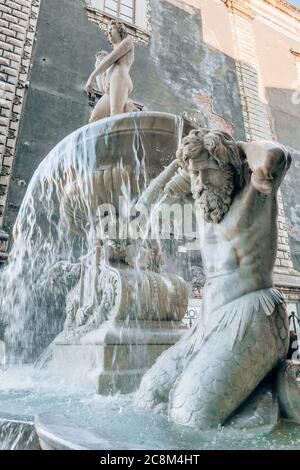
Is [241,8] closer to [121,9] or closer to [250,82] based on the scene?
[250,82]

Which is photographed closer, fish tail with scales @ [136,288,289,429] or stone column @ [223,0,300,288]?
fish tail with scales @ [136,288,289,429]

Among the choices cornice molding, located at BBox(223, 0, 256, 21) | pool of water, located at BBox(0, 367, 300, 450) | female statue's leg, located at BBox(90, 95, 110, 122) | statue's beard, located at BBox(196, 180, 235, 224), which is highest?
cornice molding, located at BBox(223, 0, 256, 21)

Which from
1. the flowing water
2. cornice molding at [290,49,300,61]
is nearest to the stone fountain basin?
the flowing water

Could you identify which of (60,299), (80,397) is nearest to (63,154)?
(80,397)

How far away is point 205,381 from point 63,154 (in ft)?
6.40

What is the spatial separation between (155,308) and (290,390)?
4.53 ft

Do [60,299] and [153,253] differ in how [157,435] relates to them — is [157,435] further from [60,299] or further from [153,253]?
[60,299]

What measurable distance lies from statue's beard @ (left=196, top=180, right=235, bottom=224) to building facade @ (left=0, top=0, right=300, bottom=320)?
16.1 feet

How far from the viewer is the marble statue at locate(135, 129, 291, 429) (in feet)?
3.85

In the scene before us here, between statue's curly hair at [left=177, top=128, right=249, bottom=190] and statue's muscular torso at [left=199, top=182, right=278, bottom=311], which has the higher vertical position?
statue's curly hair at [left=177, top=128, right=249, bottom=190]

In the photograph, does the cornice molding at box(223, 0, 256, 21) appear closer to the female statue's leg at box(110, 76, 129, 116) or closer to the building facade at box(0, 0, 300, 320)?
the building facade at box(0, 0, 300, 320)

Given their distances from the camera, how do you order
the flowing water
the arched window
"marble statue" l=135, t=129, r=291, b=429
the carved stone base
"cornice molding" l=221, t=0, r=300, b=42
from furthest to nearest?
"cornice molding" l=221, t=0, r=300, b=42 → the arched window → the carved stone base → "marble statue" l=135, t=129, r=291, b=429 → the flowing water

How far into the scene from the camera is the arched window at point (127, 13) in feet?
28.5

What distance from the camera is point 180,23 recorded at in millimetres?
10289
